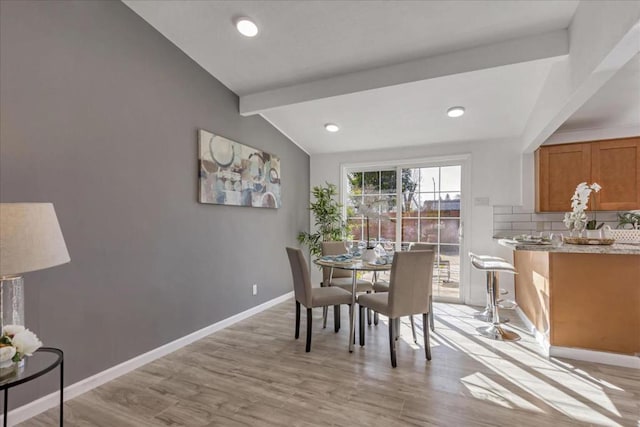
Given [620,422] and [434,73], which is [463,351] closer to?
[620,422]

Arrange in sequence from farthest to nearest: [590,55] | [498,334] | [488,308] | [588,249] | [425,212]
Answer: [425,212]
[488,308]
[498,334]
[588,249]
[590,55]

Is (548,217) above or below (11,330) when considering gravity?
above

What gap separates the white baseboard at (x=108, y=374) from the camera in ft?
6.10

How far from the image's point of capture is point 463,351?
9.05 feet

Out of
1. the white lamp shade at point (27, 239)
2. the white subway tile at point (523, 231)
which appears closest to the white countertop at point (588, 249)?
the white subway tile at point (523, 231)

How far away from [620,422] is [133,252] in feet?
11.1

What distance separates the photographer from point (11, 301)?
1366mm

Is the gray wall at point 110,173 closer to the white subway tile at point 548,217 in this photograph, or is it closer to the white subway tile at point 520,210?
the white subway tile at point 520,210

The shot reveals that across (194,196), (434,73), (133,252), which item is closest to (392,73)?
(434,73)

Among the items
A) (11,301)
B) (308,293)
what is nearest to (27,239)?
(11,301)

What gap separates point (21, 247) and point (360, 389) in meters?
2.04

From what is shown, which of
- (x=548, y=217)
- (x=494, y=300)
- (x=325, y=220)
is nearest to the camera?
(x=494, y=300)

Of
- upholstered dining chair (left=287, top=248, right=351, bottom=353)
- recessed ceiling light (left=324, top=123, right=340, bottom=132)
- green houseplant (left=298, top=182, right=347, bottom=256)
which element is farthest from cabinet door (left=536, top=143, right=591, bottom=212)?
upholstered dining chair (left=287, top=248, right=351, bottom=353)

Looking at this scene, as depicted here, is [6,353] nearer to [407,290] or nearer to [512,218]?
[407,290]
